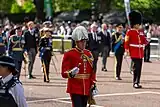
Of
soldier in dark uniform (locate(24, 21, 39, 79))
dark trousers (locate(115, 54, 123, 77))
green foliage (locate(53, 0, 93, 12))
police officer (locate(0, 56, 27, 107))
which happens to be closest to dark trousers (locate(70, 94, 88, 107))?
police officer (locate(0, 56, 27, 107))

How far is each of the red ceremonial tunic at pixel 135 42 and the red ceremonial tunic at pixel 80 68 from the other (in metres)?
6.30

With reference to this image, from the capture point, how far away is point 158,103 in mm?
12445

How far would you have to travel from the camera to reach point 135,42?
14.9 metres

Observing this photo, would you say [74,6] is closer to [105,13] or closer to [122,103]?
[105,13]

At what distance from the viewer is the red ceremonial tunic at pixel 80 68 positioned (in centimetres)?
849

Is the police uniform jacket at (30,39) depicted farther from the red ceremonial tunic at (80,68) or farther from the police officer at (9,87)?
the police officer at (9,87)

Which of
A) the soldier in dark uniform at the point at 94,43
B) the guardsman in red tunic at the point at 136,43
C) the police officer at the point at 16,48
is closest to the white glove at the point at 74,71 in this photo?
the guardsman in red tunic at the point at 136,43

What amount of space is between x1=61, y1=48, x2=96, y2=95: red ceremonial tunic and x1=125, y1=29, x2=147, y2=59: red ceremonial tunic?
20.7 feet

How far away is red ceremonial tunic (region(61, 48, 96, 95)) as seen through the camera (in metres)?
8.49

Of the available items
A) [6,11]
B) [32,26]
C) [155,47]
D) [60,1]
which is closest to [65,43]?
[155,47]

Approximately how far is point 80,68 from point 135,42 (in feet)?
21.5

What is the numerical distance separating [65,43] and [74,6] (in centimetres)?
2673

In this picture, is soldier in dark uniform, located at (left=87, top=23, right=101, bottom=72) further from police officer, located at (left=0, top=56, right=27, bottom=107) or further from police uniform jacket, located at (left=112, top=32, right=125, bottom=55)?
police officer, located at (left=0, top=56, right=27, bottom=107)

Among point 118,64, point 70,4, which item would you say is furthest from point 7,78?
point 70,4
